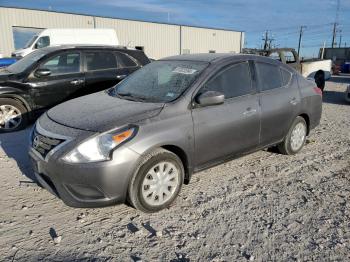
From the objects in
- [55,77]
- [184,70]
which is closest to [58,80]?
[55,77]

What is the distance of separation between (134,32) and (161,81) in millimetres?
29746

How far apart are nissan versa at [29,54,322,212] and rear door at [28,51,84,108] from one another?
107 inches

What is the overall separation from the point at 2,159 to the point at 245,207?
146 inches

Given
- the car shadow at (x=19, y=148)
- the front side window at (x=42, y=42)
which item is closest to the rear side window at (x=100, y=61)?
the car shadow at (x=19, y=148)

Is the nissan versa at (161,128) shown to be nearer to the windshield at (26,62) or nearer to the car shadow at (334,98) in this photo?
the windshield at (26,62)

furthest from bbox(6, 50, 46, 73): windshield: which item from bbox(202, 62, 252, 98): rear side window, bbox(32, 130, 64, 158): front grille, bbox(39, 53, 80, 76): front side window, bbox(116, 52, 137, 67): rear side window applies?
bbox(202, 62, 252, 98): rear side window

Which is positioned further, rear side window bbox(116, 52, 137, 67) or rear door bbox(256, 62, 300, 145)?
rear side window bbox(116, 52, 137, 67)

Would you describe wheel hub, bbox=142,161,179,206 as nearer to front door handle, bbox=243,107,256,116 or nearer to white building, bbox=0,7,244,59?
front door handle, bbox=243,107,256,116

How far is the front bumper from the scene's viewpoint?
3219 mm

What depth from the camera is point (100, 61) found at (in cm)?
767

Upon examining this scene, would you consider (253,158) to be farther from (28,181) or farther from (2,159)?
(2,159)

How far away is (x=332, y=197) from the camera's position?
4074 millimetres

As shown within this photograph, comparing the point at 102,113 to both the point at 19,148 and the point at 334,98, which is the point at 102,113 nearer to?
the point at 19,148

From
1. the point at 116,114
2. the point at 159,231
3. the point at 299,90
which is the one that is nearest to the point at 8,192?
the point at 116,114
